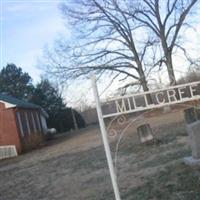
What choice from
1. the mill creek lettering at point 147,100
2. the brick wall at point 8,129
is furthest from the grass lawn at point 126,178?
the brick wall at point 8,129

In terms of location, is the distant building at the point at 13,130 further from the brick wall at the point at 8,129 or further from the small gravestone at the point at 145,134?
the small gravestone at the point at 145,134

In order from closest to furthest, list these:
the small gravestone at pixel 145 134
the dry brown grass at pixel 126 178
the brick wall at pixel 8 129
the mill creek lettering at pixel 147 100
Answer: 1. the mill creek lettering at pixel 147 100
2. the dry brown grass at pixel 126 178
3. the small gravestone at pixel 145 134
4. the brick wall at pixel 8 129

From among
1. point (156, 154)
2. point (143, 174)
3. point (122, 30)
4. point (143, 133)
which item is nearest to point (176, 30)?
point (122, 30)

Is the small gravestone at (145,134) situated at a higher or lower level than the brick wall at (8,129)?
lower

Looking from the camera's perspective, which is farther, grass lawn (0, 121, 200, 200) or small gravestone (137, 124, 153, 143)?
small gravestone (137, 124, 153, 143)

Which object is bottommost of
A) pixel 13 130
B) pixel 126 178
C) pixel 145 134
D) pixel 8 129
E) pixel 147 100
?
pixel 126 178

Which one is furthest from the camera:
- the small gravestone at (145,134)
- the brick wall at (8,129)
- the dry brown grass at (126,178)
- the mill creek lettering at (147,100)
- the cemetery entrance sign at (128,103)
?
the brick wall at (8,129)

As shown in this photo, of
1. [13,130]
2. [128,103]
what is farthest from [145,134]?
[13,130]

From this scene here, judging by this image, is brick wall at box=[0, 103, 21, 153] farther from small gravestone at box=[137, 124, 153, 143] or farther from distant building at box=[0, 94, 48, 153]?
small gravestone at box=[137, 124, 153, 143]

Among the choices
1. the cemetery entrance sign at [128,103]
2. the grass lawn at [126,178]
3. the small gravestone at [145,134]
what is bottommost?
the grass lawn at [126,178]

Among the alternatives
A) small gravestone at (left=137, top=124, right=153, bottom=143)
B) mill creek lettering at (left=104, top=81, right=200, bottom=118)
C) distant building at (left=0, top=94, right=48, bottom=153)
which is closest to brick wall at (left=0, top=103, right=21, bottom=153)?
distant building at (left=0, top=94, right=48, bottom=153)

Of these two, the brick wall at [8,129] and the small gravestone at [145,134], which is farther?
the brick wall at [8,129]

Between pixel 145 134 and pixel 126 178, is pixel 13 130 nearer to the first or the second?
pixel 145 134

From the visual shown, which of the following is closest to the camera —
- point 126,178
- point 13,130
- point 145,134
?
point 126,178
